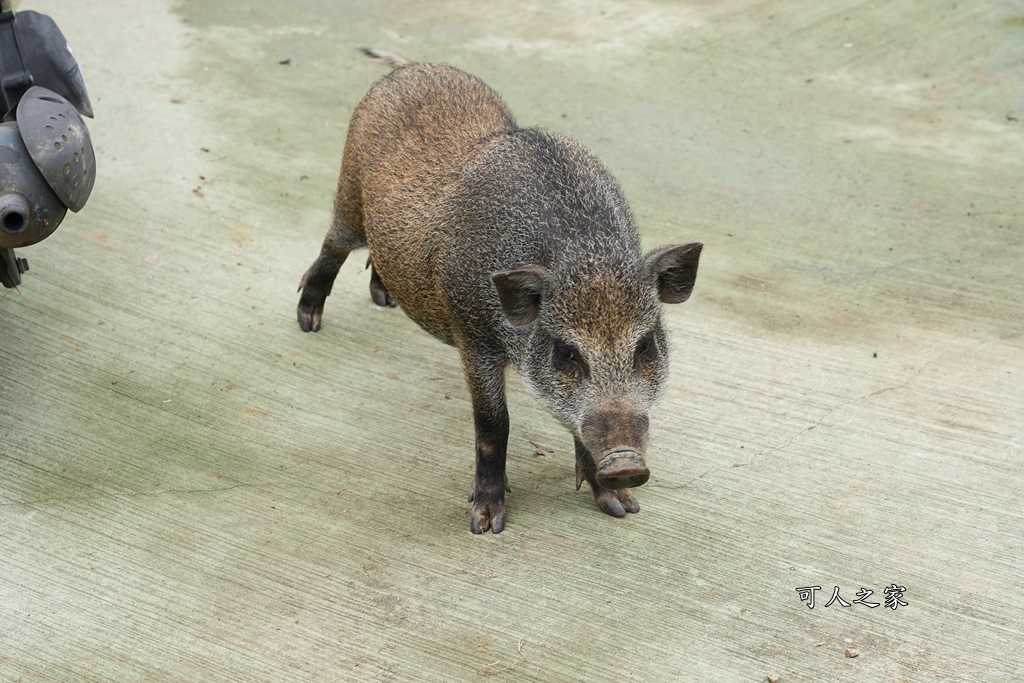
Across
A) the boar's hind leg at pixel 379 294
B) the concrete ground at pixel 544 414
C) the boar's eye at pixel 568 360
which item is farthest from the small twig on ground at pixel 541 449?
the boar's hind leg at pixel 379 294

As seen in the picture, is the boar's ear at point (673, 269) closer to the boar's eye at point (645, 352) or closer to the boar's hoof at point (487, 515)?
the boar's eye at point (645, 352)

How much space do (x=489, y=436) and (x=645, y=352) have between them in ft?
2.39

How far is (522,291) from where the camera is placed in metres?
3.68

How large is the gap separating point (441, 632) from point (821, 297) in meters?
2.77

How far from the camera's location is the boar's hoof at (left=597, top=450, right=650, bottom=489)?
331 centimetres

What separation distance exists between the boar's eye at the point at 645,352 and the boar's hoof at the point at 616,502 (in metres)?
0.60

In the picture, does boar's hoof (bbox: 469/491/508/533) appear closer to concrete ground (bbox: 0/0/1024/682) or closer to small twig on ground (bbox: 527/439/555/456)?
concrete ground (bbox: 0/0/1024/682)

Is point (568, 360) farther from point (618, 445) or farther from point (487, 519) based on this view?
point (487, 519)

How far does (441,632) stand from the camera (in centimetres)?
354

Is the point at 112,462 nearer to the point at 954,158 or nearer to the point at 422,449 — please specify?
the point at 422,449

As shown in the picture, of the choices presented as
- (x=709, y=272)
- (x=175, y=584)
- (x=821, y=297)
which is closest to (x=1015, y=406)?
(x=821, y=297)

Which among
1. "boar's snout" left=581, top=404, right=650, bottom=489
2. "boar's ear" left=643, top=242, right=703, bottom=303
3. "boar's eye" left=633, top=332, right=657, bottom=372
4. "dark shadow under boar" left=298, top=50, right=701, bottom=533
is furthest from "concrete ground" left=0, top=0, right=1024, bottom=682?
"boar's ear" left=643, top=242, right=703, bottom=303

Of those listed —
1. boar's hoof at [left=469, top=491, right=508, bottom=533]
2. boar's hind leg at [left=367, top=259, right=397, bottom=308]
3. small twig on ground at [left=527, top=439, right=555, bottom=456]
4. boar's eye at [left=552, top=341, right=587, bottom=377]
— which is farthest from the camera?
boar's hind leg at [left=367, top=259, right=397, bottom=308]

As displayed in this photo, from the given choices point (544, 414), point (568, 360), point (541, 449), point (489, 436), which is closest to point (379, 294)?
point (544, 414)
